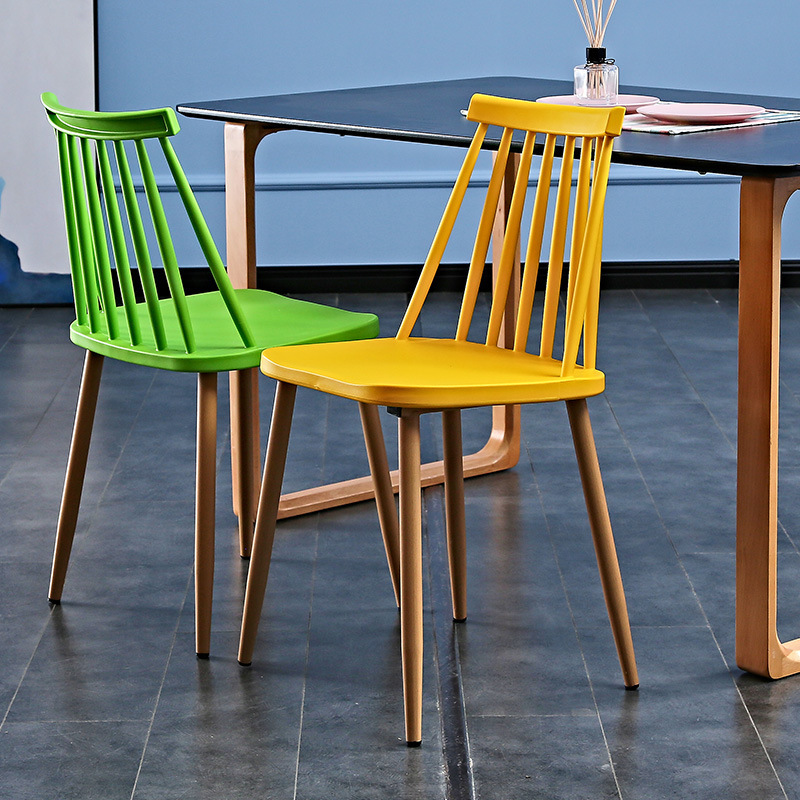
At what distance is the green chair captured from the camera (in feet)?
6.10

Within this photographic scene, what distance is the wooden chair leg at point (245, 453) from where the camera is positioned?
227cm

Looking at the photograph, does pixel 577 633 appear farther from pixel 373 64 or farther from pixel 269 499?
pixel 373 64

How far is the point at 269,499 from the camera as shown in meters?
1.89

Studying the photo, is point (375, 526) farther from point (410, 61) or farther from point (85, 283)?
point (410, 61)

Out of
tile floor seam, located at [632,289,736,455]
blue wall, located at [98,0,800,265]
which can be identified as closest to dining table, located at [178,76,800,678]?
tile floor seam, located at [632,289,736,455]

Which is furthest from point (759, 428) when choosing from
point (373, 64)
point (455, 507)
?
point (373, 64)

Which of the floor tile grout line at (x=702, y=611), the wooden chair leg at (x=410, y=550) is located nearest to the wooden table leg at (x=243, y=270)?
the wooden chair leg at (x=410, y=550)

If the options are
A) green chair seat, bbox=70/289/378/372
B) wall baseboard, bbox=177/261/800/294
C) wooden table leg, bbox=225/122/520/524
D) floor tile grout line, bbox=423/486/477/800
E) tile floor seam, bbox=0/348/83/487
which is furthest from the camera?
wall baseboard, bbox=177/261/800/294

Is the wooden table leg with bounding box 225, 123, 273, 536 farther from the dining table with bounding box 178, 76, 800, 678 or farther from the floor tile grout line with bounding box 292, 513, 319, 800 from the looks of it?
the floor tile grout line with bounding box 292, 513, 319, 800

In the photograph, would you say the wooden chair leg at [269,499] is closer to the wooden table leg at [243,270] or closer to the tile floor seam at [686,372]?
the wooden table leg at [243,270]

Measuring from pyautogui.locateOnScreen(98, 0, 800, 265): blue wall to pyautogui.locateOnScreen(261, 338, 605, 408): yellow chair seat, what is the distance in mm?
2765

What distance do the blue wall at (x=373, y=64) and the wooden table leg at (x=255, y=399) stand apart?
6.27 feet

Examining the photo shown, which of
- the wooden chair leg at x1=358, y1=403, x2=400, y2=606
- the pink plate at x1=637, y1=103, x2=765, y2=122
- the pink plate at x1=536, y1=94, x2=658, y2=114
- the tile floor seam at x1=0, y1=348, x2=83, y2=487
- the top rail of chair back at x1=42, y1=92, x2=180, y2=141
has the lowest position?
the tile floor seam at x1=0, y1=348, x2=83, y2=487

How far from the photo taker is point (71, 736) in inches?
69.3
